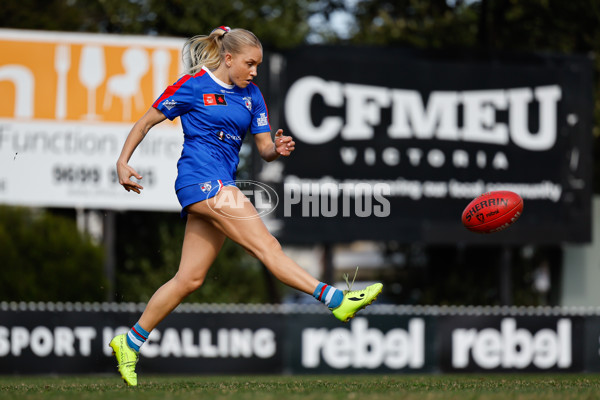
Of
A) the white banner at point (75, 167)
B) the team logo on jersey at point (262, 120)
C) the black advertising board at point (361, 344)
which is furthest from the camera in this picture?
the white banner at point (75, 167)

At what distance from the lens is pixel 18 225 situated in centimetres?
1221

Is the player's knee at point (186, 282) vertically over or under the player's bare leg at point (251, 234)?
under

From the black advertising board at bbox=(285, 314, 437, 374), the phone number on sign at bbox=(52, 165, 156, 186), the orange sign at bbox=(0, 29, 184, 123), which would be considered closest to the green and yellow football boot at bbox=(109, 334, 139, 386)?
the black advertising board at bbox=(285, 314, 437, 374)

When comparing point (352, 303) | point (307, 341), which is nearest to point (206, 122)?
point (352, 303)

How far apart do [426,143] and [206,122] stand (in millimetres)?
7932

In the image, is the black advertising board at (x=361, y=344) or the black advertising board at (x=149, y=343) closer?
the black advertising board at (x=149, y=343)

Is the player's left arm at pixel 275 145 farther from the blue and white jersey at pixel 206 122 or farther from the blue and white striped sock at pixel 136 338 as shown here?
the blue and white striped sock at pixel 136 338

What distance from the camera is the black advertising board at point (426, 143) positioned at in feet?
40.5

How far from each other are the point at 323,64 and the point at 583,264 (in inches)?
208

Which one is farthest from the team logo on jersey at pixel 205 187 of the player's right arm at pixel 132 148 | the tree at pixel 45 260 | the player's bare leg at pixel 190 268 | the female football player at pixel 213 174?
the tree at pixel 45 260

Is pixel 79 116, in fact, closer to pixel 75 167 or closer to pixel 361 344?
pixel 75 167

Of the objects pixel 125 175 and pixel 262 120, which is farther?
pixel 262 120

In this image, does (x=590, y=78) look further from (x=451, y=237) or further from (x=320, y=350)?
(x=320, y=350)

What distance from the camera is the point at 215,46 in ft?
17.4
